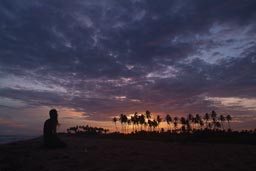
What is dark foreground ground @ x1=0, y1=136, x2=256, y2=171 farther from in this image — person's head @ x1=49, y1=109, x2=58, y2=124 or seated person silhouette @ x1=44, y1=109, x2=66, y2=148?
person's head @ x1=49, y1=109, x2=58, y2=124

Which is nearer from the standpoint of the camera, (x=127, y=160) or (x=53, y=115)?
(x=127, y=160)

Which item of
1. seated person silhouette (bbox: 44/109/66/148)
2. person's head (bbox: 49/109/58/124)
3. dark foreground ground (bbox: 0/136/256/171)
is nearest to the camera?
dark foreground ground (bbox: 0/136/256/171)

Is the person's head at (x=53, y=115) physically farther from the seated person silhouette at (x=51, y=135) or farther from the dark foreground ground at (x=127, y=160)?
the dark foreground ground at (x=127, y=160)

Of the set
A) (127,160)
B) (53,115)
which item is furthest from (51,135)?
(127,160)

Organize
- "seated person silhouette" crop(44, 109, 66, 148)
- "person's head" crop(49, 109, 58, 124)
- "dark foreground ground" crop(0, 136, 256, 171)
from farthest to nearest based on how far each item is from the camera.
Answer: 1. "person's head" crop(49, 109, 58, 124)
2. "seated person silhouette" crop(44, 109, 66, 148)
3. "dark foreground ground" crop(0, 136, 256, 171)

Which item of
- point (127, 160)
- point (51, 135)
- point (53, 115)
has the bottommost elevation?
point (127, 160)

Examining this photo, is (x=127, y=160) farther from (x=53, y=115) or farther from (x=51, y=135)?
(x=53, y=115)

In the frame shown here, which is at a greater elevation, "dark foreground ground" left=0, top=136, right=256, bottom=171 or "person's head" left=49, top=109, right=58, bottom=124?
"person's head" left=49, top=109, right=58, bottom=124

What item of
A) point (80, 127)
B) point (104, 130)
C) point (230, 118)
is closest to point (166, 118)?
point (230, 118)

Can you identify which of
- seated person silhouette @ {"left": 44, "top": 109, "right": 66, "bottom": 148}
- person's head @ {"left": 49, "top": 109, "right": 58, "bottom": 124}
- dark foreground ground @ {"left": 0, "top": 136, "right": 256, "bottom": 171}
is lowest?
dark foreground ground @ {"left": 0, "top": 136, "right": 256, "bottom": 171}

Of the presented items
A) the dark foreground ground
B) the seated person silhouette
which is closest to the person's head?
the seated person silhouette

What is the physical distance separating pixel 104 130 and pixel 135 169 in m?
137

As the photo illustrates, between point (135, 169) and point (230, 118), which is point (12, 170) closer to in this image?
point (135, 169)

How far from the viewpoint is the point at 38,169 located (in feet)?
36.5
